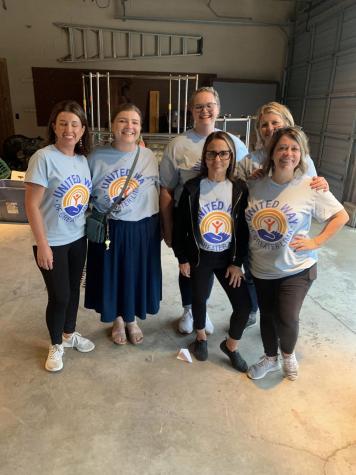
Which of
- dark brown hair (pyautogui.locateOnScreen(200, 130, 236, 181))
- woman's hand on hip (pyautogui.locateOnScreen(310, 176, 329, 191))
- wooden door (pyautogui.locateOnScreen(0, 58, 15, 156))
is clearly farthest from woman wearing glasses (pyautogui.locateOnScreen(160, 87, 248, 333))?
wooden door (pyautogui.locateOnScreen(0, 58, 15, 156))

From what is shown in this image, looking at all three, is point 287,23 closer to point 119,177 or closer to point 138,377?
point 119,177

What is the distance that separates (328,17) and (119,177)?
5.66 meters

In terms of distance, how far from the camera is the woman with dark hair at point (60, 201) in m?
1.64

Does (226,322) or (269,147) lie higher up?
(269,147)

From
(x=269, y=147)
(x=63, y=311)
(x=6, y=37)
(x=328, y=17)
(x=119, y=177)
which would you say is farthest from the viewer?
(x=6, y=37)

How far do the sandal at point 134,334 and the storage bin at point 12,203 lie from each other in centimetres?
281

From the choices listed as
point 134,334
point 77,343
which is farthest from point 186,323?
point 77,343

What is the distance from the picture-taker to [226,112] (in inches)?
265

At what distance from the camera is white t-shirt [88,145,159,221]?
71.8 inches

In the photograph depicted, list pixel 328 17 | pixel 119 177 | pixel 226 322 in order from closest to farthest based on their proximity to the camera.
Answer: pixel 119 177 → pixel 226 322 → pixel 328 17

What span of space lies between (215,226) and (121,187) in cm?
52

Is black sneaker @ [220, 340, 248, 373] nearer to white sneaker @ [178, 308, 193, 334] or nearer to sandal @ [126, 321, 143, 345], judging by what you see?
white sneaker @ [178, 308, 193, 334]

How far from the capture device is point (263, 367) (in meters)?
1.99

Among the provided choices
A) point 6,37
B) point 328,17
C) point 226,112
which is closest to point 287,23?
point 328,17
